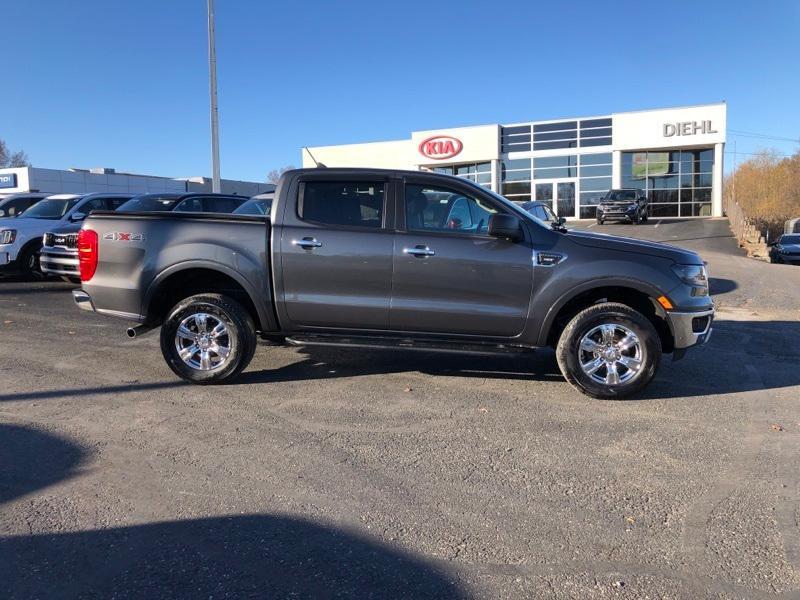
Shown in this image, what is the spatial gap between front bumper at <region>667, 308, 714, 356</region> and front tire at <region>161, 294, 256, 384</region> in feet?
12.6

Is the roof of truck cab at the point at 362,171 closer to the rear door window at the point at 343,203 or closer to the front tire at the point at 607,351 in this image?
the rear door window at the point at 343,203

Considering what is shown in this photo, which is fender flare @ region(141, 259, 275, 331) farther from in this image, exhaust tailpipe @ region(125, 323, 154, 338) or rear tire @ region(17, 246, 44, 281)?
rear tire @ region(17, 246, 44, 281)

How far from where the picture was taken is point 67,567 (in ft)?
9.79

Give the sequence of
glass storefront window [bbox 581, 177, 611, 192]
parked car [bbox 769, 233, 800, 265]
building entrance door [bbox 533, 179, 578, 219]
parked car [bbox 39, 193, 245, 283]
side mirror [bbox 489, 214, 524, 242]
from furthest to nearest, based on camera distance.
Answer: building entrance door [bbox 533, 179, 578, 219], glass storefront window [bbox 581, 177, 611, 192], parked car [bbox 769, 233, 800, 265], parked car [bbox 39, 193, 245, 283], side mirror [bbox 489, 214, 524, 242]

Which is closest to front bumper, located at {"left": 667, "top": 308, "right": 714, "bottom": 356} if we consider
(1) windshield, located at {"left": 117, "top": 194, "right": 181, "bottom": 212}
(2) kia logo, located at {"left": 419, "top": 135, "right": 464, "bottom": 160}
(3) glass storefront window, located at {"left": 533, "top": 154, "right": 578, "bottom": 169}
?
(1) windshield, located at {"left": 117, "top": 194, "right": 181, "bottom": 212}

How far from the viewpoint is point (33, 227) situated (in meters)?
13.0

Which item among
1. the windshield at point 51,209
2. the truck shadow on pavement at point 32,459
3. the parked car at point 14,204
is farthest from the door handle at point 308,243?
the parked car at point 14,204

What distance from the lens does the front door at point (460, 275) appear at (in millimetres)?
5621

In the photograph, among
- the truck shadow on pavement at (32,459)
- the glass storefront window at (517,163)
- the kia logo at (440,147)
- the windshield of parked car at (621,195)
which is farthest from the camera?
the kia logo at (440,147)

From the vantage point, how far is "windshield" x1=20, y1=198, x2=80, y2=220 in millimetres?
13625

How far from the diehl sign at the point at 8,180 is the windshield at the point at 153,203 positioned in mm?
38286

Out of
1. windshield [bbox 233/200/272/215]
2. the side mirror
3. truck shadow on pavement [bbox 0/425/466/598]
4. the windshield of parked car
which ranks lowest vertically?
truck shadow on pavement [bbox 0/425/466/598]

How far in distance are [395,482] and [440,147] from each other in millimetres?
39337

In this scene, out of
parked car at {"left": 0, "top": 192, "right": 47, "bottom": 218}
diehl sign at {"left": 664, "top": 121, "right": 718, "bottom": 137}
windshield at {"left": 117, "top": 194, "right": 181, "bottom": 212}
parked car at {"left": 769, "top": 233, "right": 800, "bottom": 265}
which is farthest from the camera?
diehl sign at {"left": 664, "top": 121, "right": 718, "bottom": 137}
